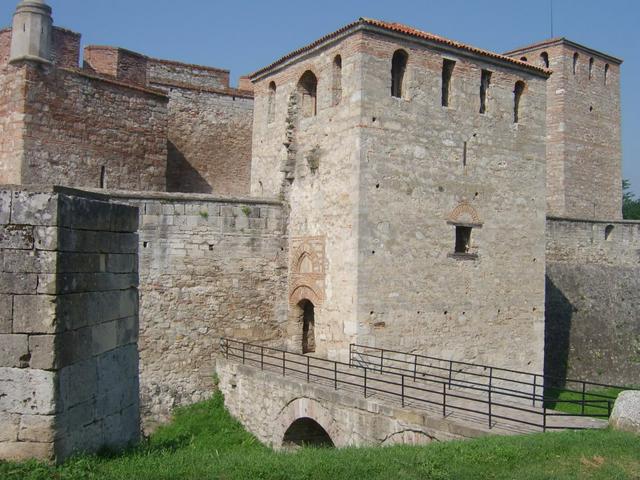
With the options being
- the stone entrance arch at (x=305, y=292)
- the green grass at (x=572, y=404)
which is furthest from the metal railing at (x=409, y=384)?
the green grass at (x=572, y=404)

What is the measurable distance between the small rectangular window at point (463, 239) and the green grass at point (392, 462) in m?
7.92

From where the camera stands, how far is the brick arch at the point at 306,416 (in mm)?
11812

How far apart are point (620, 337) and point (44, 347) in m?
21.9

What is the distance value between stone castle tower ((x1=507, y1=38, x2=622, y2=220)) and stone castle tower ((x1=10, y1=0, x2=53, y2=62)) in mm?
19268

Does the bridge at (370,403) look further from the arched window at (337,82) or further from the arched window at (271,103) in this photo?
the arched window at (271,103)

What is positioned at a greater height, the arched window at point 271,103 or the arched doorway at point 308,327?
the arched window at point 271,103

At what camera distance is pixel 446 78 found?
16.3 meters

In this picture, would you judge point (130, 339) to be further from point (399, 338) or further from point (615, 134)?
point (615, 134)

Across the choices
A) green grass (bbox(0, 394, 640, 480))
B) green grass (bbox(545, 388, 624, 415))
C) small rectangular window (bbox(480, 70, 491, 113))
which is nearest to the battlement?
small rectangular window (bbox(480, 70, 491, 113))

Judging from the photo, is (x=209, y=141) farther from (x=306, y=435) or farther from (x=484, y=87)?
(x=306, y=435)

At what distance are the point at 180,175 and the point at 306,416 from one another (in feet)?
39.7

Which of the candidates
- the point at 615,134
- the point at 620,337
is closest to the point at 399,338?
the point at 620,337

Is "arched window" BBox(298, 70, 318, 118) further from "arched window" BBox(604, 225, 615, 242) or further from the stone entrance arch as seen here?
"arched window" BBox(604, 225, 615, 242)

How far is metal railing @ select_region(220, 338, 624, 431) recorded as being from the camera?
411 inches
